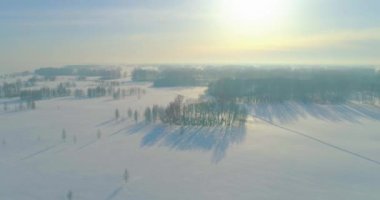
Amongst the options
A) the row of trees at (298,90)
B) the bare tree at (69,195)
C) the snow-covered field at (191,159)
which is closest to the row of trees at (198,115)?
the snow-covered field at (191,159)

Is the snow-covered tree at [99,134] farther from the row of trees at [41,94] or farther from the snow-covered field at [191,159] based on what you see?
the row of trees at [41,94]

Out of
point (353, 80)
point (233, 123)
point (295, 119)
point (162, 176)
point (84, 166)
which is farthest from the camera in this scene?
point (353, 80)

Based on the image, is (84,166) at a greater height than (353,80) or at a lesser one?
lesser

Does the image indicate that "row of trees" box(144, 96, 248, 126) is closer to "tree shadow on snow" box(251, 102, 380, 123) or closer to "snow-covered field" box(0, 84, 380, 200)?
"snow-covered field" box(0, 84, 380, 200)

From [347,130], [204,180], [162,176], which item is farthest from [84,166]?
[347,130]

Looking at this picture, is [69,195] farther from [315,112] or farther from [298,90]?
[298,90]

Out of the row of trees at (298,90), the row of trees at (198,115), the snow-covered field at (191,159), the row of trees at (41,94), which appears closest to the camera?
the snow-covered field at (191,159)

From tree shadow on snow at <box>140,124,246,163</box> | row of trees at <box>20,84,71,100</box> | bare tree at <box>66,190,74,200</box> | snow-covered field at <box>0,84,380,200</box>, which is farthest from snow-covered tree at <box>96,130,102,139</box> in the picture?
row of trees at <box>20,84,71,100</box>

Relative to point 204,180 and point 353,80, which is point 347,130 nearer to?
point 204,180

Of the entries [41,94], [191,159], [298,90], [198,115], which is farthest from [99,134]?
[41,94]
